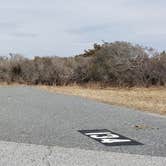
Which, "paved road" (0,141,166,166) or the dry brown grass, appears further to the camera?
the dry brown grass

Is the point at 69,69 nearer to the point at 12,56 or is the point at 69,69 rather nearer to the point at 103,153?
the point at 12,56

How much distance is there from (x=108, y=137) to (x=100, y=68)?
27.8 metres

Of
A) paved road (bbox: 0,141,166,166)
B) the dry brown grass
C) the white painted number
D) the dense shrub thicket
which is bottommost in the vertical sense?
paved road (bbox: 0,141,166,166)

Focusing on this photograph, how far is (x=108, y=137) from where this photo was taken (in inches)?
384

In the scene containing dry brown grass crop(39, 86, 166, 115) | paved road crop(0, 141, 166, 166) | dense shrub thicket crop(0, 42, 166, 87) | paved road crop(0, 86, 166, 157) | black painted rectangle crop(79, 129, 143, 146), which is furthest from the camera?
dense shrub thicket crop(0, 42, 166, 87)

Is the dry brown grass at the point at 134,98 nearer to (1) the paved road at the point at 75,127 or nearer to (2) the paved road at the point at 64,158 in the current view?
(1) the paved road at the point at 75,127

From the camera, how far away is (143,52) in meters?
36.2

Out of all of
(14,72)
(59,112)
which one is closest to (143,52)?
(14,72)

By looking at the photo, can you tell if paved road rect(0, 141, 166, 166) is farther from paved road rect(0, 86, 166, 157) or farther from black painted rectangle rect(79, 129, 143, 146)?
black painted rectangle rect(79, 129, 143, 146)

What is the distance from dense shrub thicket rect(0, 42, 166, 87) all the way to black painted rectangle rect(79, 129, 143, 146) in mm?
24484

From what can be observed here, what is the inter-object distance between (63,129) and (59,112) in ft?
13.2

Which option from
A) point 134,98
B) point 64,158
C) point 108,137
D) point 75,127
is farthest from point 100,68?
point 64,158

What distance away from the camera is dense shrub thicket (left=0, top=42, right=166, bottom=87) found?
115 feet

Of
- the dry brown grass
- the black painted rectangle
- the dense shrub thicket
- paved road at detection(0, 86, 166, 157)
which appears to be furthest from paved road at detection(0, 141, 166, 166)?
the dense shrub thicket
